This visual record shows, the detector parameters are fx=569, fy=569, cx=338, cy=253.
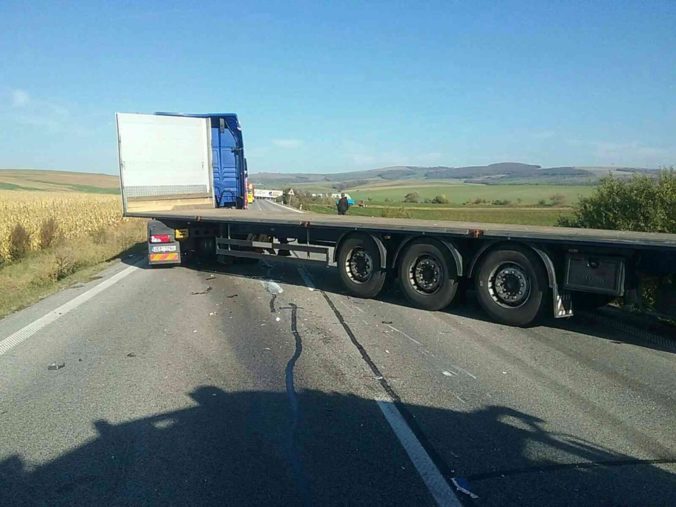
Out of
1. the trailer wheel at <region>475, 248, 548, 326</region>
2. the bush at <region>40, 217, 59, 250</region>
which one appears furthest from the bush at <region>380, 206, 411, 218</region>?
the trailer wheel at <region>475, 248, 548, 326</region>

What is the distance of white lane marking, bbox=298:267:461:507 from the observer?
3.51 meters

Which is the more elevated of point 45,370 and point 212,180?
point 212,180

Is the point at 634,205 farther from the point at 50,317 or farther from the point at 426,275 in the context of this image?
the point at 50,317

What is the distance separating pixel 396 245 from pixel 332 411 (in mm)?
5080

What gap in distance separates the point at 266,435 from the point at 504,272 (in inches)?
189

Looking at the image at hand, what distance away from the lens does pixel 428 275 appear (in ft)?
29.7

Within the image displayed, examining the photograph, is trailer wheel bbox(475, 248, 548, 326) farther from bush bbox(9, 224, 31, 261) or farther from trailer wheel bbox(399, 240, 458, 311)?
bush bbox(9, 224, 31, 261)

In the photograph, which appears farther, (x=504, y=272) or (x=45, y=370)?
(x=504, y=272)

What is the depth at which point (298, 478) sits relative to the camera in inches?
146

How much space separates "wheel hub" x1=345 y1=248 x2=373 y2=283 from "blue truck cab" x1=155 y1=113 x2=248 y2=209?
306 inches

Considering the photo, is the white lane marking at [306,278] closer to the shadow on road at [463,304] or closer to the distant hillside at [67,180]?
the shadow on road at [463,304]

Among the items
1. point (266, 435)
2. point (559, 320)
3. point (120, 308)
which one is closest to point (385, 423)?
point (266, 435)

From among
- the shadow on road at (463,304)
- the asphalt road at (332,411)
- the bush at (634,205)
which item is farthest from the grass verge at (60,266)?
the bush at (634,205)

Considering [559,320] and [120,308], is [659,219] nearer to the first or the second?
[559,320]
